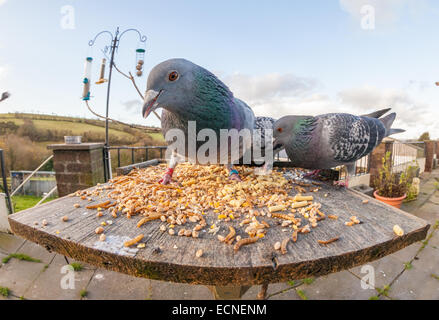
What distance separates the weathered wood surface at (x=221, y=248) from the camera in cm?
80

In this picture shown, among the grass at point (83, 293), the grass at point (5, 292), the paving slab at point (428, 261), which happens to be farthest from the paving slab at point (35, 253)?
the paving slab at point (428, 261)

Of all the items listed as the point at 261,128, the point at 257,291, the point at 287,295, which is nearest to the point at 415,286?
the point at 287,295

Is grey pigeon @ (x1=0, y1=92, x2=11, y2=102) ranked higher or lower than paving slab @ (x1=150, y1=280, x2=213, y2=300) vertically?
higher

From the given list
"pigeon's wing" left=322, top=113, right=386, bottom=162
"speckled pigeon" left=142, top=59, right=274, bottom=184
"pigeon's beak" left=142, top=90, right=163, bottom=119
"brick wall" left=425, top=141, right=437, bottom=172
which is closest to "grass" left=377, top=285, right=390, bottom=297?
"pigeon's wing" left=322, top=113, right=386, bottom=162

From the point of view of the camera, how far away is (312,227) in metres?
1.10

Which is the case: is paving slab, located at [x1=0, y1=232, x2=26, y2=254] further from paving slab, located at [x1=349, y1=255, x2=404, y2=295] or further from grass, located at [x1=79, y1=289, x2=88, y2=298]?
paving slab, located at [x1=349, y1=255, x2=404, y2=295]

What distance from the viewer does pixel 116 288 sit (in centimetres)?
263

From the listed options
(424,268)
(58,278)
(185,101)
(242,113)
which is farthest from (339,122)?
(58,278)

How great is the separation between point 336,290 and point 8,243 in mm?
5126

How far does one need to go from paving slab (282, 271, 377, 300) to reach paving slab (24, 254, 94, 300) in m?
2.37

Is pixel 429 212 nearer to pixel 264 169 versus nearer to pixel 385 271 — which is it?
pixel 385 271

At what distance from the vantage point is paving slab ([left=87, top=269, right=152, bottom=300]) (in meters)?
2.49
